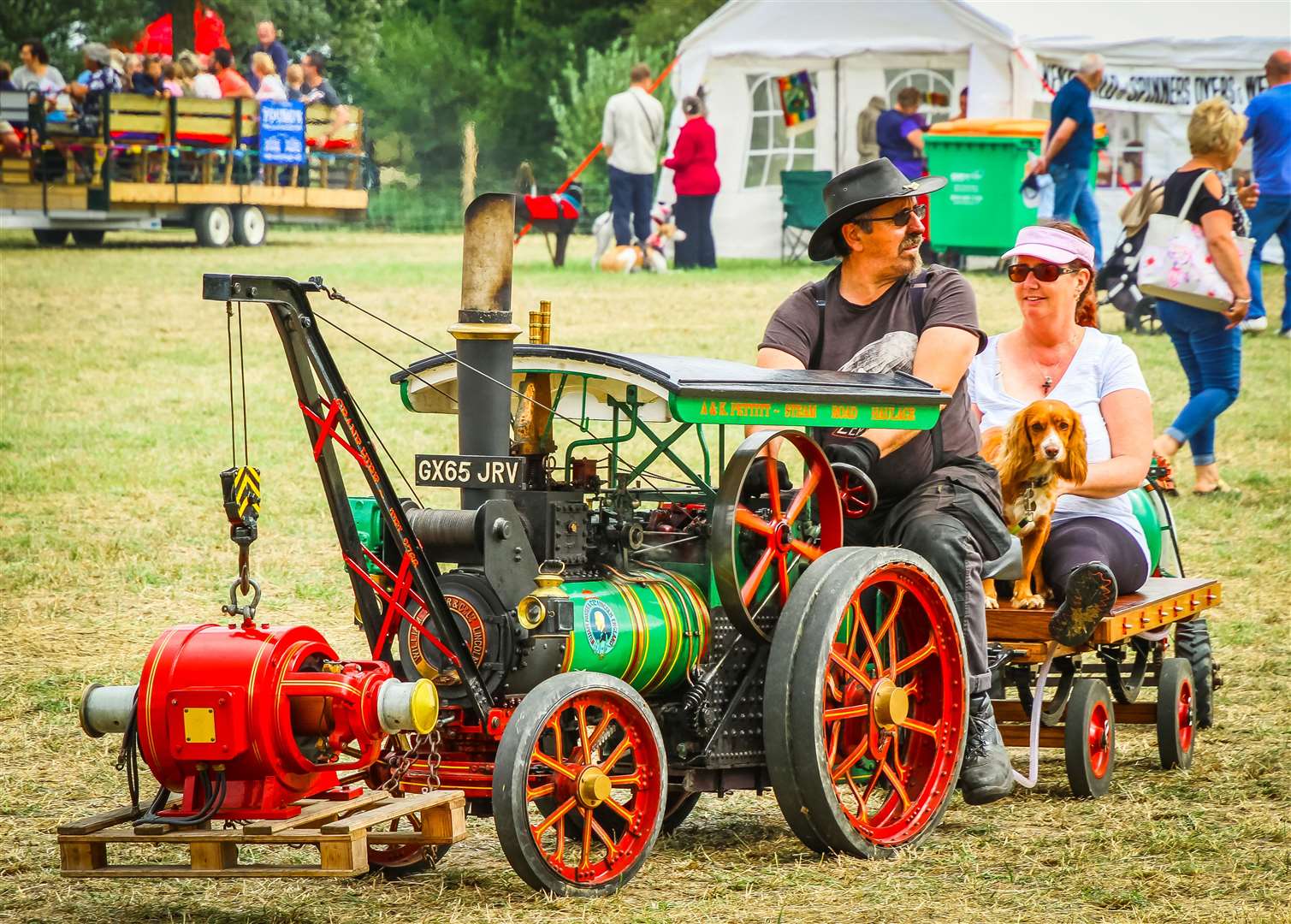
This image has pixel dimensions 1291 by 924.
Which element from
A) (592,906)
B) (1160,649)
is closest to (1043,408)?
(1160,649)

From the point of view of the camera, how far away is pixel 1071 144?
56.6ft

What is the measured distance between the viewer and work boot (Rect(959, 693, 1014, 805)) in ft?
16.4

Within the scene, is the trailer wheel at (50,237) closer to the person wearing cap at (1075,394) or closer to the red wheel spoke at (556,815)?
the person wearing cap at (1075,394)

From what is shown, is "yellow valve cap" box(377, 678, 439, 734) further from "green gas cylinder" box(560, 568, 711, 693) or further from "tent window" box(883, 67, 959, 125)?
"tent window" box(883, 67, 959, 125)

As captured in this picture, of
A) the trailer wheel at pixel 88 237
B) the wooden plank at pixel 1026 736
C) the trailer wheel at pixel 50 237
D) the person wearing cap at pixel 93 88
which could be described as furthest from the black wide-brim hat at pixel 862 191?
the trailer wheel at pixel 88 237

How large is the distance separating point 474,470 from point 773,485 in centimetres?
78

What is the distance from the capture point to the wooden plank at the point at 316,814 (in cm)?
378

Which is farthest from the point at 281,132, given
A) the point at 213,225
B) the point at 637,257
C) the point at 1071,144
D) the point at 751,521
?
the point at 751,521

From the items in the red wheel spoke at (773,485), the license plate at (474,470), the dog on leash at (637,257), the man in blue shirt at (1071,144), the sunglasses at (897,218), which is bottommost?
the red wheel spoke at (773,485)

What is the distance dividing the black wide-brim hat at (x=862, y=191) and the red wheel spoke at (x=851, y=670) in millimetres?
→ 1205

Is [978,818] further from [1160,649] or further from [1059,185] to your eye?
[1059,185]

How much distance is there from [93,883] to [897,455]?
228 cm

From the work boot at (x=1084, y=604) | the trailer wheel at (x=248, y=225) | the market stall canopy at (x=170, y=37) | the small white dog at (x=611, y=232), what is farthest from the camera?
the market stall canopy at (x=170, y=37)

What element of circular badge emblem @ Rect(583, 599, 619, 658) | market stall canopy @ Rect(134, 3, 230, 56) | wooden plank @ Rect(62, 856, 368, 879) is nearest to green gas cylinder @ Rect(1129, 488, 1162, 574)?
circular badge emblem @ Rect(583, 599, 619, 658)
